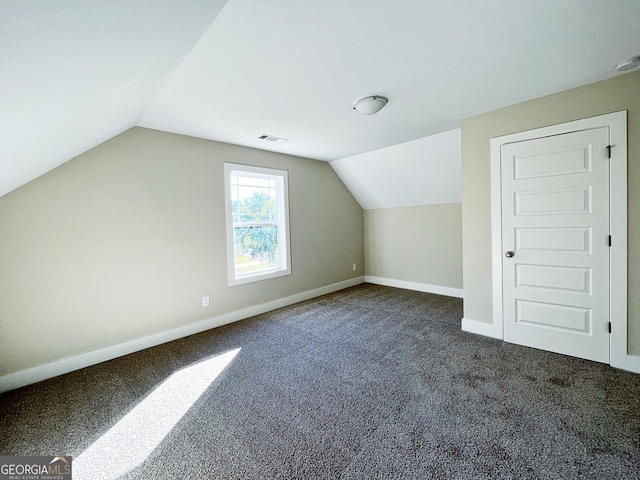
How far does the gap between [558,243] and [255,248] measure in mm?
3530

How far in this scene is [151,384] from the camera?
7.35 ft

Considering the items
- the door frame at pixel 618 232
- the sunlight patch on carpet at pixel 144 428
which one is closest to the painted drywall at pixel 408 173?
the door frame at pixel 618 232

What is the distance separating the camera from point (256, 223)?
158 inches

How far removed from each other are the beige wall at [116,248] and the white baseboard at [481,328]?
104 inches

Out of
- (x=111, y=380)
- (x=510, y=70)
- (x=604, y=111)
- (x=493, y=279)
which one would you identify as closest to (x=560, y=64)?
(x=510, y=70)

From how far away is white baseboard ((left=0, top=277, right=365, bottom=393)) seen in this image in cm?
229

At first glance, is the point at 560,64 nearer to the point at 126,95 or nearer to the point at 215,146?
the point at 126,95

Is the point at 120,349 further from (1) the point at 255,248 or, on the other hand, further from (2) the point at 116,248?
(1) the point at 255,248

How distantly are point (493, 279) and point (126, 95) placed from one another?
3.65 meters

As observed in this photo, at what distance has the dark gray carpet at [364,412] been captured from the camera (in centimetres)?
143

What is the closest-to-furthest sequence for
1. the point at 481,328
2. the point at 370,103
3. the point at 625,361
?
the point at 625,361, the point at 370,103, the point at 481,328

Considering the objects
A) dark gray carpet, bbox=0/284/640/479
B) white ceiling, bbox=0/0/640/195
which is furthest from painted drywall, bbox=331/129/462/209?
dark gray carpet, bbox=0/284/640/479

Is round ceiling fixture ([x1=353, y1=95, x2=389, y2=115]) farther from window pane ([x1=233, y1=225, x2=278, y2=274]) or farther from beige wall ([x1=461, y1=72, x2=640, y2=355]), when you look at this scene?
window pane ([x1=233, y1=225, x2=278, y2=274])

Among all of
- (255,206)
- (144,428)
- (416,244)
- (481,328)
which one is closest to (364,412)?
(144,428)
